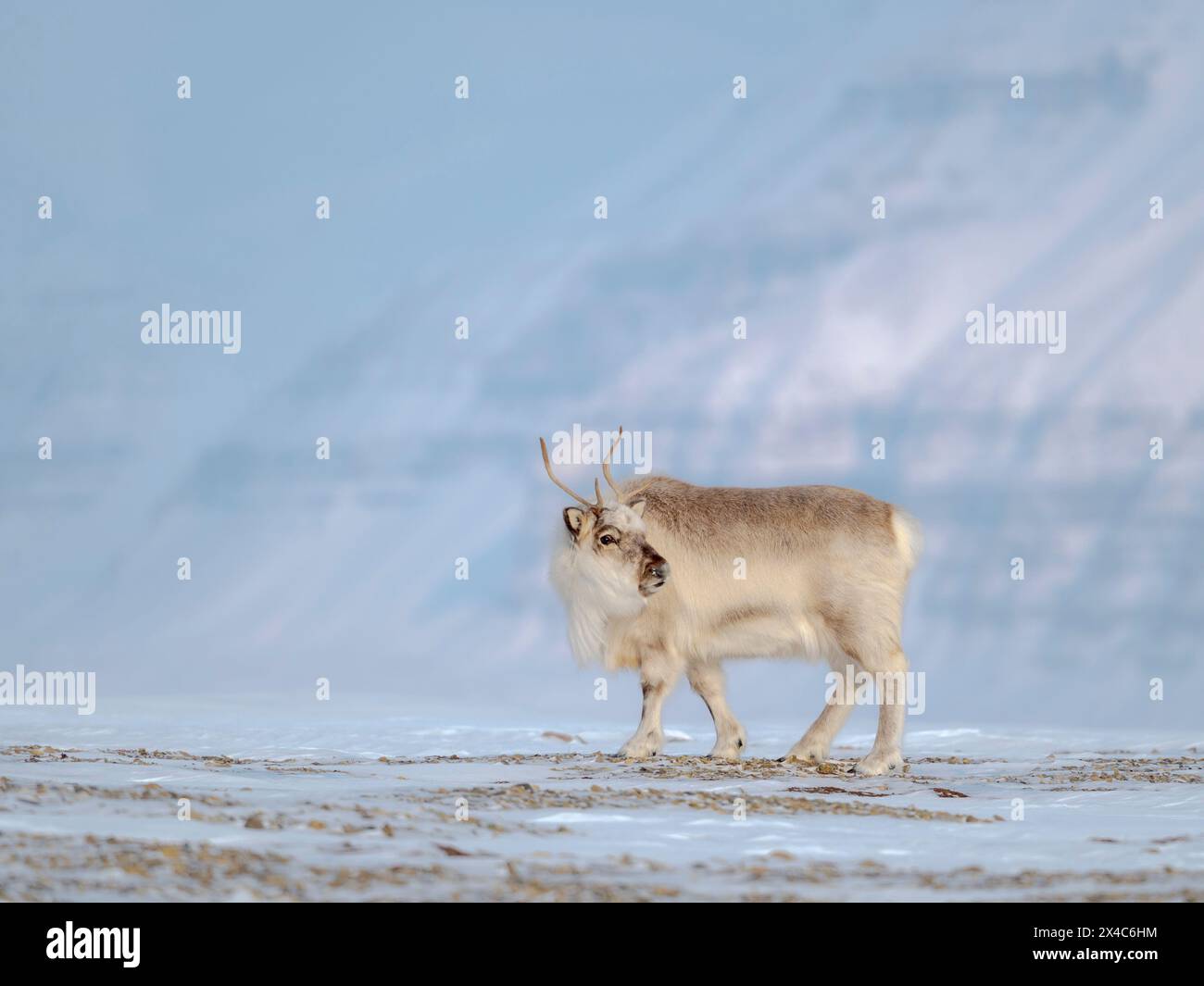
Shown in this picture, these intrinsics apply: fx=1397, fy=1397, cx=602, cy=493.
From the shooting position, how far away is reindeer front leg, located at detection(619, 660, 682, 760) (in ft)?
40.9

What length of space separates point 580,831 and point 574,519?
537 centimetres

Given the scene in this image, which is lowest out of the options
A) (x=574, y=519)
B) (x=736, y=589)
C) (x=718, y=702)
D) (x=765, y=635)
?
(x=718, y=702)

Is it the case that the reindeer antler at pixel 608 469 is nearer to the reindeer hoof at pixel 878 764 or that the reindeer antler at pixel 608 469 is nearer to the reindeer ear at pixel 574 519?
the reindeer ear at pixel 574 519

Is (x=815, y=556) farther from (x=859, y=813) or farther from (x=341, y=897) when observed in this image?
(x=341, y=897)

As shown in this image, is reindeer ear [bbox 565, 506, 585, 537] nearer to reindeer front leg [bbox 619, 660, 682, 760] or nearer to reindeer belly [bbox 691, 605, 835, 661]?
reindeer front leg [bbox 619, 660, 682, 760]

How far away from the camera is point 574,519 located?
12789 mm

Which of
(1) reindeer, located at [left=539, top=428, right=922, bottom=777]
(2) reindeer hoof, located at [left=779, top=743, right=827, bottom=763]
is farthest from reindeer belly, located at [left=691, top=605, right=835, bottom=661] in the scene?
(2) reindeer hoof, located at [left=779, top=743, right=827, bottom=763]

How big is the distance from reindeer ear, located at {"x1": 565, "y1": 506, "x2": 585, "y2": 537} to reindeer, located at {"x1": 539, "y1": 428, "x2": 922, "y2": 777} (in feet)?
0.04

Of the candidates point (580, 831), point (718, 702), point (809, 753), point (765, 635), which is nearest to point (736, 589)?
point (765, 635)

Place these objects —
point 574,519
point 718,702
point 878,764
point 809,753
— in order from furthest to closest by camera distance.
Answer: point 718,702
point 574,519
point 809,753
point 878,764

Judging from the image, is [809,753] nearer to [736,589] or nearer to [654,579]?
[736,589]

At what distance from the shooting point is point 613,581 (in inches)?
494

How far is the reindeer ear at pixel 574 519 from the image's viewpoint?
41.8 feet
